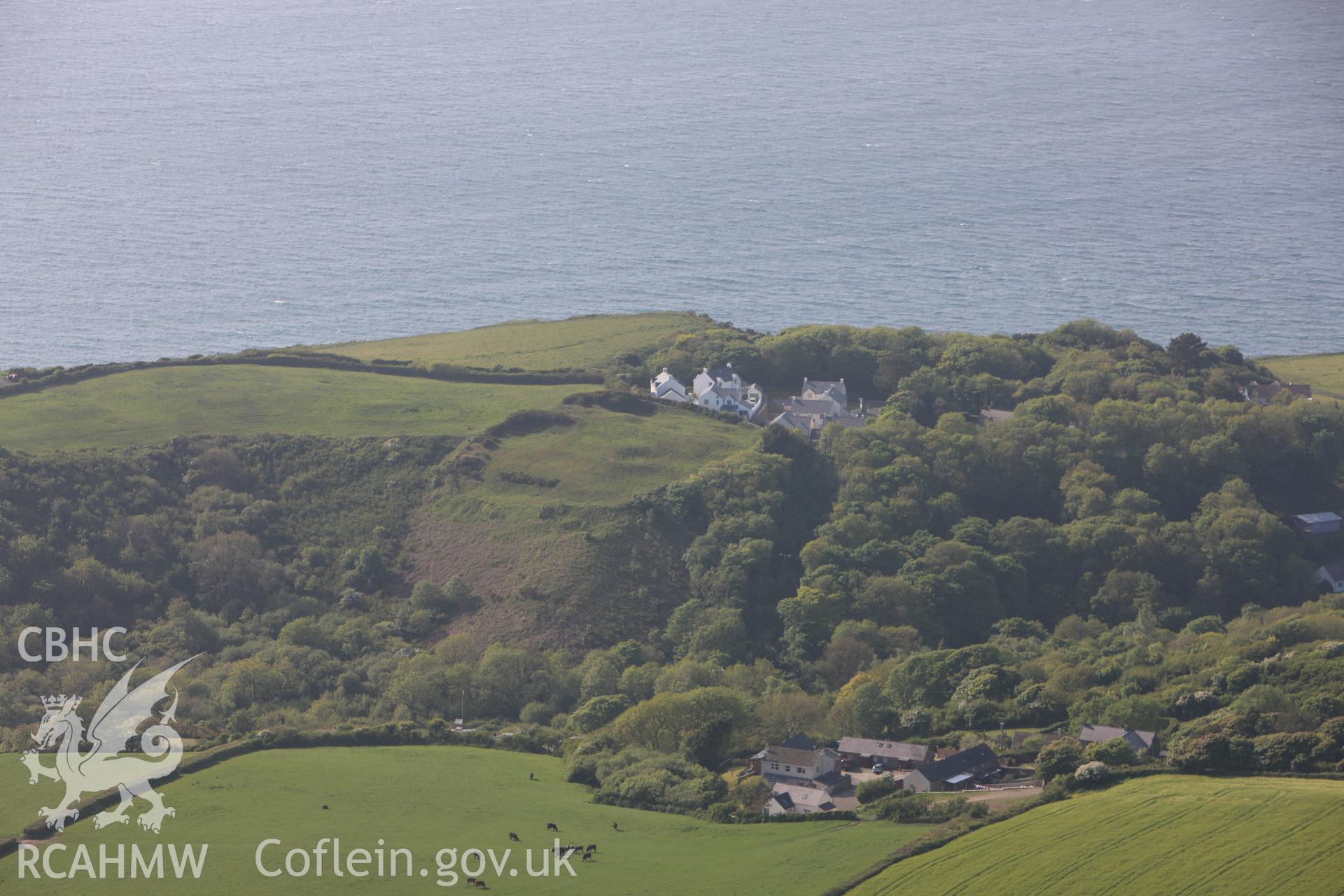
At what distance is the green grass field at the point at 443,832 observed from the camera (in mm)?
40531

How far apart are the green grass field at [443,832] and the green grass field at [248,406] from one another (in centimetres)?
3515

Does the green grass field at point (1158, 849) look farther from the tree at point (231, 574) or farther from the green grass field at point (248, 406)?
the green grass field at point (248, 406)

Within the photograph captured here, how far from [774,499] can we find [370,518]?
22731mm

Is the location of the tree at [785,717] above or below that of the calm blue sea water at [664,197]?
below

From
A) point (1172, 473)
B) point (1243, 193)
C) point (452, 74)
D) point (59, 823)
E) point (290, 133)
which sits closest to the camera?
point (59, 823)

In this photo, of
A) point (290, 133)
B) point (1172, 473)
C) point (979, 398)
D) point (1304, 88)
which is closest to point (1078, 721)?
point (1172, 473)

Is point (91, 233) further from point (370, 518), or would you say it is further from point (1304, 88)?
point (1304, 88)

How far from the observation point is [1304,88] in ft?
608

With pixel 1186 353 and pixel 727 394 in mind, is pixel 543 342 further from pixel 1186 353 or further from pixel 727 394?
pixel 1186 353

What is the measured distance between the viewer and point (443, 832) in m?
44.9

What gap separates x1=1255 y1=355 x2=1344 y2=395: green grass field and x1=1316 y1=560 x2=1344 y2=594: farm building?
2542cm

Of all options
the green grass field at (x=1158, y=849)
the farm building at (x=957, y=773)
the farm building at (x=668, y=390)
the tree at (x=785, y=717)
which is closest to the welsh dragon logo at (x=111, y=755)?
the tree at (x=785, y=717)

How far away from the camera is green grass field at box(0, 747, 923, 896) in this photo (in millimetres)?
40531

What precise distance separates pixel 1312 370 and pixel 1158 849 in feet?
251
